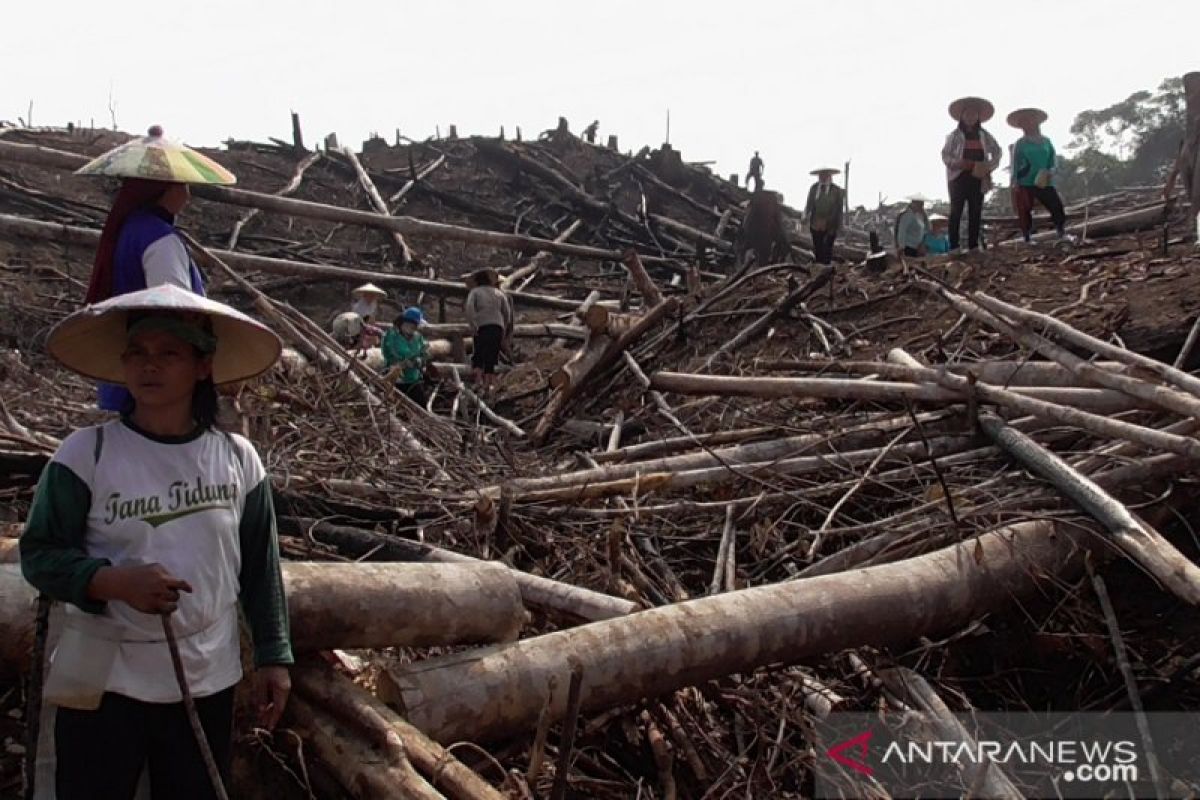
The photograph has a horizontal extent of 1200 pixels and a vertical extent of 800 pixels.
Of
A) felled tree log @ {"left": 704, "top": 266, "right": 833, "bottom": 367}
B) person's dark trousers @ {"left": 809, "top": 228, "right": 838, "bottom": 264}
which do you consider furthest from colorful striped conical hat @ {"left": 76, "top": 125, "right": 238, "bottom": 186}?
person's dark trousers @ {"left": 809, "top": 228, "right": 838, "bottom": 264}

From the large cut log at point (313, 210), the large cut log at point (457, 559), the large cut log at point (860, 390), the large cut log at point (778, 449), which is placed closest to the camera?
the large cut log at point (457, 559)

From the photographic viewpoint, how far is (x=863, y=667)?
3.69m

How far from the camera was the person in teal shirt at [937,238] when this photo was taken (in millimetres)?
10977

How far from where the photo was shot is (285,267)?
10602 millimetres

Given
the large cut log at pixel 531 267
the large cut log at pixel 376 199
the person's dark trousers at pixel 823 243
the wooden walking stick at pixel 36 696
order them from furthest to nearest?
the large cut log at pixel 376 199
the large cut log at pixel 531 267
the person's dark trousers at pixel 823 243
the wooden walking stick at pixel 36 696

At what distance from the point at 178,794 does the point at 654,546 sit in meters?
2.79

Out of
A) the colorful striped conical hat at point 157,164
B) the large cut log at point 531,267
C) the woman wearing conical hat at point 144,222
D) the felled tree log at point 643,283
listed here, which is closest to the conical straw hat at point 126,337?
the woman wearing conical hat at point 144,222

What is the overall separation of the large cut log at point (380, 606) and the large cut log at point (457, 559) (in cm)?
20

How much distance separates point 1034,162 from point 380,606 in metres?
8.48

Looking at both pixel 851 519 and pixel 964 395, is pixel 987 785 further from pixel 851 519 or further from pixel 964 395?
A: pixel 964 395

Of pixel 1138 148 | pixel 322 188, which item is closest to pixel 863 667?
pixel 322 188

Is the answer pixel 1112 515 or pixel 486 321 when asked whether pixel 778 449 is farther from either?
pixel 486 321

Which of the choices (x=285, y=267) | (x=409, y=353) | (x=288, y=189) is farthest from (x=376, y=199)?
(x=409, y=353)

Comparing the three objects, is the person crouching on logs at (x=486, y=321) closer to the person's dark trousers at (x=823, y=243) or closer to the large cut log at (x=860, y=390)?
the large cut log at (x=860, y=390)
